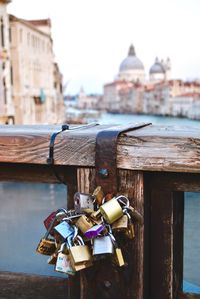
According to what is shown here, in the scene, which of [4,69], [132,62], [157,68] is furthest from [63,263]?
[132,62]

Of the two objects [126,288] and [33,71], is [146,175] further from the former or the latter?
[33,71]

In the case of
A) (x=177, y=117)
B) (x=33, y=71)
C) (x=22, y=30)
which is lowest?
(x=177, y=117)

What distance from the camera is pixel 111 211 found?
870mm

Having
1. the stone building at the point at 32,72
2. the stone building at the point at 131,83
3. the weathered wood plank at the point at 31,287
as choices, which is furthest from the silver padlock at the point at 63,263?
the stone building at the point at 131,83

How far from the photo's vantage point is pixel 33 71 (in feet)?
76.5

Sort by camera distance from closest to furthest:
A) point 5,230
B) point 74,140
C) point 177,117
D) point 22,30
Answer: point 74,140 < point 5,230 < point 22,30 < point 177,117

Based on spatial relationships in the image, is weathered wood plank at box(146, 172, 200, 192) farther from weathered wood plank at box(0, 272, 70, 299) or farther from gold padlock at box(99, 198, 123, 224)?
weathered wood plank at box(0, 272, 70, 299)

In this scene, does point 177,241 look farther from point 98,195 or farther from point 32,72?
point 32,72

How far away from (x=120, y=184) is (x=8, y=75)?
17760 millimetres

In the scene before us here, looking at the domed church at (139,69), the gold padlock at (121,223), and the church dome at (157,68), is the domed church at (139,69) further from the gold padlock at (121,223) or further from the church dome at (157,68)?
→ the gold padlock at (121,223)

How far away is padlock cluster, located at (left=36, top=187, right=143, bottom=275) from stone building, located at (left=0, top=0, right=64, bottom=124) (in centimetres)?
1567

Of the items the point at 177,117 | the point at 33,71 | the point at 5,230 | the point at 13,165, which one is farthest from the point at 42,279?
the point at 177,117

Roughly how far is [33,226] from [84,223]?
722 cm

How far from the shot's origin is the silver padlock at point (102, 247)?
86 cm
